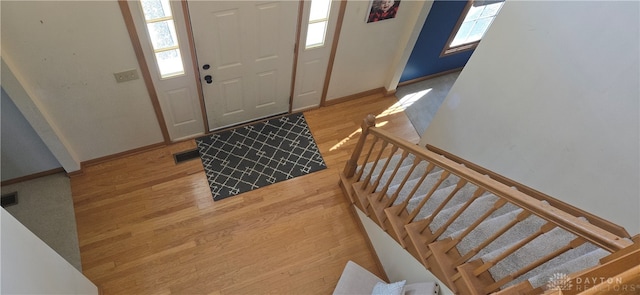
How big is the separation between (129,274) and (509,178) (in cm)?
312

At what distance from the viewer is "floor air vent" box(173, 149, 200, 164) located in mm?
3869

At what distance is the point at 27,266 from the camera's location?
195 centimetres

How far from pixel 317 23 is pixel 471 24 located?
6.65ft

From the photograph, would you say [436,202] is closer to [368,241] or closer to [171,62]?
[368,241]

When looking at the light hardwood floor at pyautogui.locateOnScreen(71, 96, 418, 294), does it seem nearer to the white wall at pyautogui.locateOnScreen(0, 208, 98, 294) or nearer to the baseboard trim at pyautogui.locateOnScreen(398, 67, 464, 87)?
the white wall at pyautogui.locateOnScreen(0, 208, 98, 294)

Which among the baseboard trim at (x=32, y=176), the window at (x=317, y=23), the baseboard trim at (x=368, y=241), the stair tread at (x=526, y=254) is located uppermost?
the window at (x=317, y=23)

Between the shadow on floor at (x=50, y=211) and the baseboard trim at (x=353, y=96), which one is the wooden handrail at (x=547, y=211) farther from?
the shadow on floor at (x=50, y=211)

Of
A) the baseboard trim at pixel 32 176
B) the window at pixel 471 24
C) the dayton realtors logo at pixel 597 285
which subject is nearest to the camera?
the dayton realtors logo at pixel 597 285

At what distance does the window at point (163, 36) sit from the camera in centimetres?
281

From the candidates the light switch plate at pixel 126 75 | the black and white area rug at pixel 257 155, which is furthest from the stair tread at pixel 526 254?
the light switch plate at pixel 126 75

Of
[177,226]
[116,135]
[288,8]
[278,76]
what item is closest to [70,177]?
[116,135]

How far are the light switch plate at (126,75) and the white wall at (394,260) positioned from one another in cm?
226

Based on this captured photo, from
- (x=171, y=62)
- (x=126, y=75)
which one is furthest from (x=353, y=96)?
(x=126, y=75)

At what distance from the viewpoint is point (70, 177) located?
362cm
